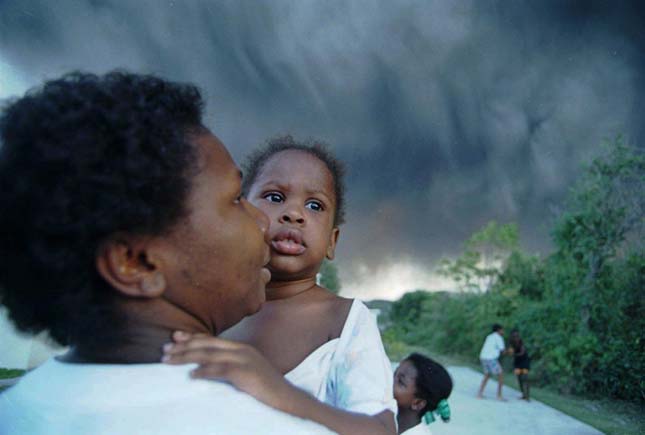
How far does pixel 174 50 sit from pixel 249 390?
741 cm

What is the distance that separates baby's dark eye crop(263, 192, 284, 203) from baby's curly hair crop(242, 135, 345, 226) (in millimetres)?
128

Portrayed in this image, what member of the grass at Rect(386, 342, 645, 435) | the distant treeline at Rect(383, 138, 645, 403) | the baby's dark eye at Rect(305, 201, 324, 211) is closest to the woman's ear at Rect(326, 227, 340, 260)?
the baby's dark eye at Rect(305, 201, 324, 211)

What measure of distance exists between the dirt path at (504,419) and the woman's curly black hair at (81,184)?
6729mm

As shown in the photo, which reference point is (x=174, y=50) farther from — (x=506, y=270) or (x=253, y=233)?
(x=506, y=270)

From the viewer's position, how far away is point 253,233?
40.7 inches

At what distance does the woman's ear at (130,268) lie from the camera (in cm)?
88

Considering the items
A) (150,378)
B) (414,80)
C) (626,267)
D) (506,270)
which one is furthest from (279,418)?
(506,270)

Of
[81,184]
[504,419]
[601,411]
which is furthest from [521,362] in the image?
[81,184]

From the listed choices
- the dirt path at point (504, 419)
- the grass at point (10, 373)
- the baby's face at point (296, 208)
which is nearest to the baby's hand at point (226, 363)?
the baby's face at point (296, 208)

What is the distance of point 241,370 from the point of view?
0.91 meters

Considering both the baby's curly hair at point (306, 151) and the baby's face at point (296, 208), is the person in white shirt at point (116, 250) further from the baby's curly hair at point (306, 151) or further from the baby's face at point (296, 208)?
the baby's curly hair at point (306, 151)

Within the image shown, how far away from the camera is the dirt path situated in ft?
23.3

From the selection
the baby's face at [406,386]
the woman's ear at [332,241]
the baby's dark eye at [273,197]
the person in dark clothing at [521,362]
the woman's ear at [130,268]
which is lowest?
the woman's ear at [130,268]

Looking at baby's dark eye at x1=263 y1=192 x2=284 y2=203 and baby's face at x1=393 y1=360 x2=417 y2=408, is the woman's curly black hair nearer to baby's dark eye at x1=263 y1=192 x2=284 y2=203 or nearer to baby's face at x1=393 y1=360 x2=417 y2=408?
baby's dark eye at x1=263 y1=192 x2=284 y2=203
